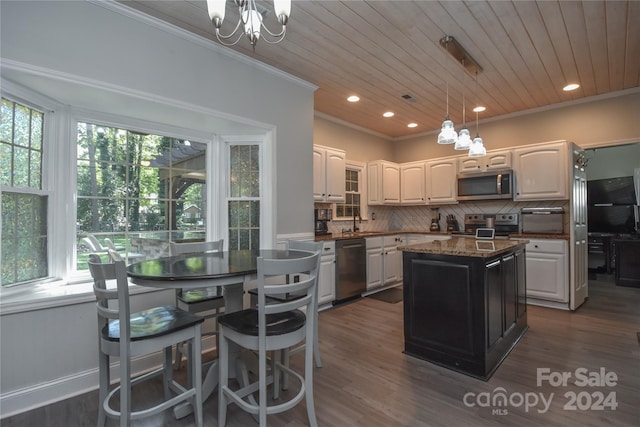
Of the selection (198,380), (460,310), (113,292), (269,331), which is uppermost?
(113,292)

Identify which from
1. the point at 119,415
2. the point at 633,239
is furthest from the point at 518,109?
the point at 119,415

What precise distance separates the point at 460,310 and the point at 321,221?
2456 millimetres

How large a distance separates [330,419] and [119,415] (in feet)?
3.69

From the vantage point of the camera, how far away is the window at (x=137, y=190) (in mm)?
2504

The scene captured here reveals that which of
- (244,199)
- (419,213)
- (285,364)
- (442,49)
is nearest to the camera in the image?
(285,364)

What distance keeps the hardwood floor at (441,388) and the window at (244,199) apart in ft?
4.17

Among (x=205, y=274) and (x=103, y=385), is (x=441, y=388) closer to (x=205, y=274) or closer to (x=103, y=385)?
(x=205, y=274)

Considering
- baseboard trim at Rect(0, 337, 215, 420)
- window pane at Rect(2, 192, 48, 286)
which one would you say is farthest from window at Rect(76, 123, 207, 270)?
baseboard trim at Rect(0, 337, 215, 420)

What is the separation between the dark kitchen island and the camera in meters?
2.26

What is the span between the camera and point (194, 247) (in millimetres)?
2680

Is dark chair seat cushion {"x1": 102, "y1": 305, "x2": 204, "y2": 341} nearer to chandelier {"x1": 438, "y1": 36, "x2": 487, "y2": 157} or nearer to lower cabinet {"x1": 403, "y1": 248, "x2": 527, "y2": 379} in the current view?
lower cabinet {"x1": 403, "y1": 248, "x2": 527, "y2": 379}

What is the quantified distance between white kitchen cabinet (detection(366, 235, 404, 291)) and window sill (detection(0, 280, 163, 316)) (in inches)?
131

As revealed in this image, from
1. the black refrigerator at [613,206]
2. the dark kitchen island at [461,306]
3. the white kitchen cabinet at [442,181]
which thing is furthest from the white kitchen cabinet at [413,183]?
the black refrigerator at [613,206]

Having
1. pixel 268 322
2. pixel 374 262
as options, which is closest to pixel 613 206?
pixel 374 262
